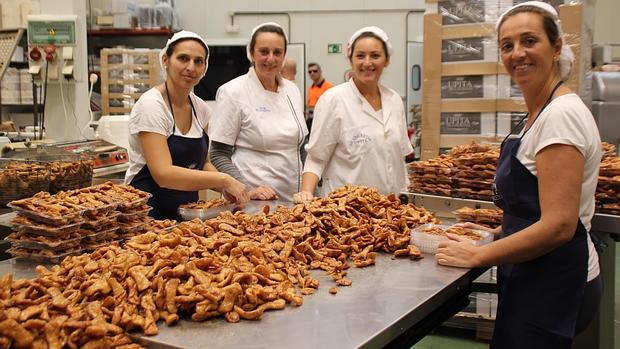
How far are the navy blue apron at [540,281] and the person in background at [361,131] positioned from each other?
4.14ft

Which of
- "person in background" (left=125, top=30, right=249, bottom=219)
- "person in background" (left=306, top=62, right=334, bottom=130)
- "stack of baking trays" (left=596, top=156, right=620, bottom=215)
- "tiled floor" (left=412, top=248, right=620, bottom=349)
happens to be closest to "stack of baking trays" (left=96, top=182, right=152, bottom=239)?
"person in background" (left=125, top=30, right=249, bottom=219)

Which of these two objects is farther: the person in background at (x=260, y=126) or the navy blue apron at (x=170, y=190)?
the person in background at (x=260, y=126)

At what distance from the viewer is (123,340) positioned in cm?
131

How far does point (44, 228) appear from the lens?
186 centimetres

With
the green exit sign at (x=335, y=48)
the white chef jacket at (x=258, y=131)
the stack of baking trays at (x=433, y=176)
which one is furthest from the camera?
the green exit sign at (x=335, y=48)

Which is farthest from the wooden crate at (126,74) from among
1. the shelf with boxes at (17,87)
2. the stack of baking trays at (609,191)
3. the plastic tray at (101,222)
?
the stack of baking trays at (609,191)

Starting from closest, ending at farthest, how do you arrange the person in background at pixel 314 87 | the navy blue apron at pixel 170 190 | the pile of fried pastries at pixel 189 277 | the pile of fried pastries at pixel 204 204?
the pile of fried pastries at pixel 189 277, the pile of fried pastries at pixel 204 204, the navy blue apron at pixel 170 190, the person in background at pixel 314 87

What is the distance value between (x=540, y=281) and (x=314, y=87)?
7.20 meters

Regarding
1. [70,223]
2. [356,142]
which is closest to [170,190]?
[70,223]

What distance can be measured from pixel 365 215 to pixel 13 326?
134 centimetres

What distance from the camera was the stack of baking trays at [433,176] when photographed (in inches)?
113

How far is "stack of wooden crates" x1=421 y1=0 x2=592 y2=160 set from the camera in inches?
141

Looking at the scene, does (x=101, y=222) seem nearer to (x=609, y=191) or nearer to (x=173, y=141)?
(x=173, y=141)

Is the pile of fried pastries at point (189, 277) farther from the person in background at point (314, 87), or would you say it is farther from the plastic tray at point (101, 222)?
the person in background at point (314, 87)
